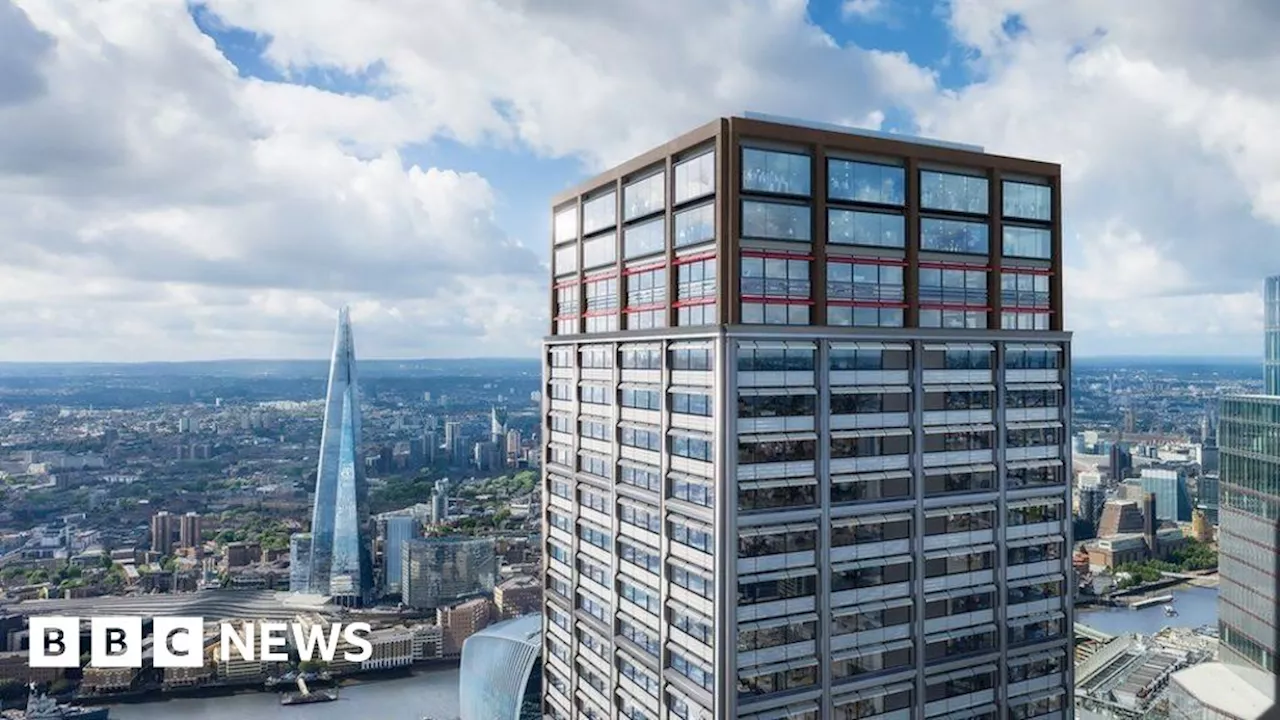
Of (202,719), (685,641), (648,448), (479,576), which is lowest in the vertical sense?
(202,719)

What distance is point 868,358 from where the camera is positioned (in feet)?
46.6

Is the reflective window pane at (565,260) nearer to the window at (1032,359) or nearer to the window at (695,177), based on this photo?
the window at (695,177)

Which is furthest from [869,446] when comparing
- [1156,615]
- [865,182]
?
[1156,615]

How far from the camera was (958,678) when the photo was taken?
15.2m

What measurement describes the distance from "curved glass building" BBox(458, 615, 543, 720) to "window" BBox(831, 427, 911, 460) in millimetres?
26069

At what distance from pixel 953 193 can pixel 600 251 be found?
268 inches

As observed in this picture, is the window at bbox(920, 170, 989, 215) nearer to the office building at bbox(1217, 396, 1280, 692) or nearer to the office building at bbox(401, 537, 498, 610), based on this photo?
the office building at bbox(1217, 396, 1280, 692)

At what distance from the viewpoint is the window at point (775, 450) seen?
13.2m

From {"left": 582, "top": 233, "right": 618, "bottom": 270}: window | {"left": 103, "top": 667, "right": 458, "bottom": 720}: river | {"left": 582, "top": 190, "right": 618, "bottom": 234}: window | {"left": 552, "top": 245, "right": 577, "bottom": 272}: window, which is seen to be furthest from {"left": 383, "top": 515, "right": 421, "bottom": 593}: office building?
{"left": 582, "top": 190, "right": 618, "bottom": 234}: window

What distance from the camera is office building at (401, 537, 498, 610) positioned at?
74438mm

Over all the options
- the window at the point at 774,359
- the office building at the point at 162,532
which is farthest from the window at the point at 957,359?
the office building at the point at 162,532

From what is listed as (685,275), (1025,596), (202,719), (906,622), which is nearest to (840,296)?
(685,275)

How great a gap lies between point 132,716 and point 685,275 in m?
60.2

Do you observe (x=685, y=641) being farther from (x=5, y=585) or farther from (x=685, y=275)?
(x=5, y=585)
